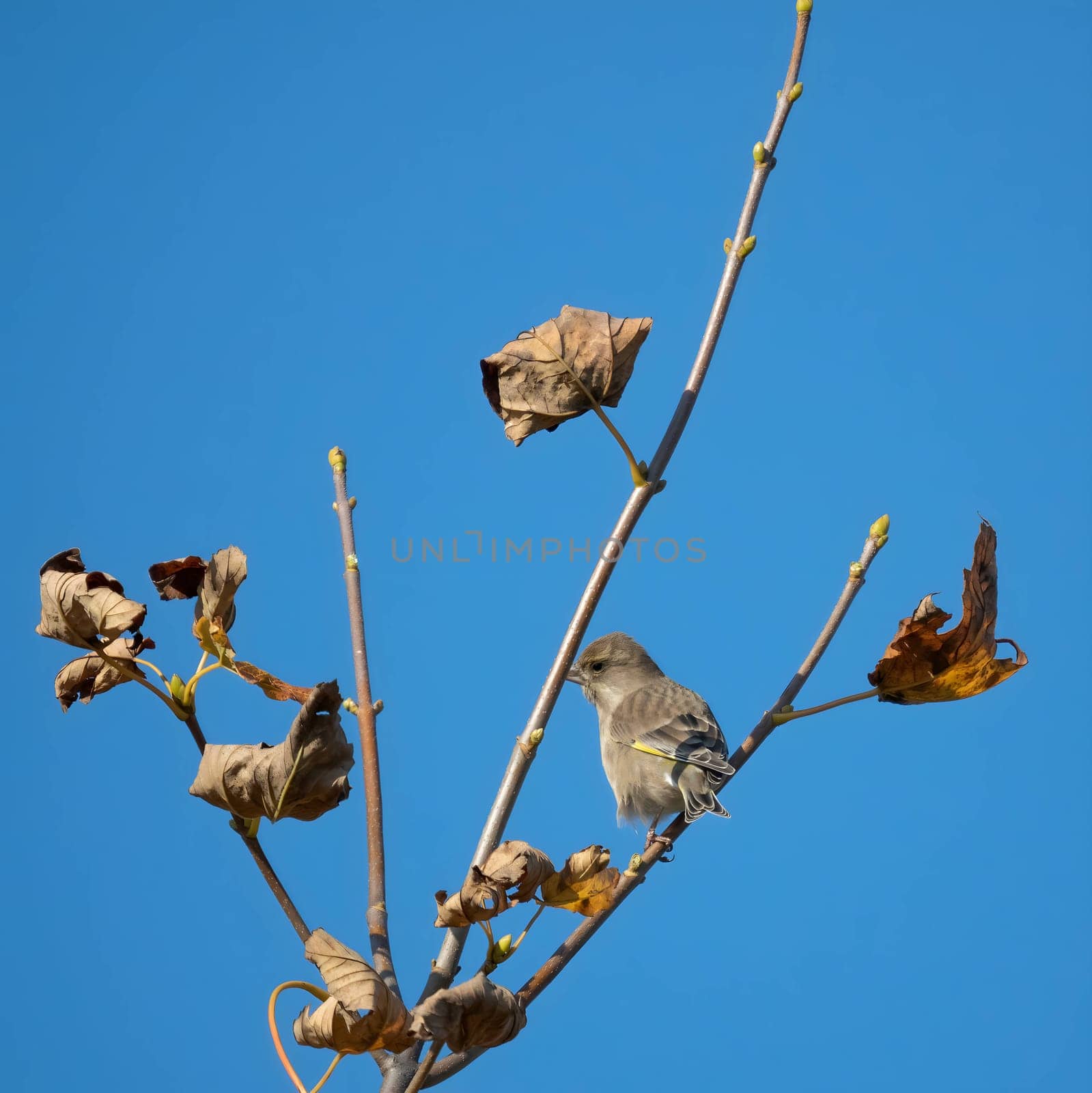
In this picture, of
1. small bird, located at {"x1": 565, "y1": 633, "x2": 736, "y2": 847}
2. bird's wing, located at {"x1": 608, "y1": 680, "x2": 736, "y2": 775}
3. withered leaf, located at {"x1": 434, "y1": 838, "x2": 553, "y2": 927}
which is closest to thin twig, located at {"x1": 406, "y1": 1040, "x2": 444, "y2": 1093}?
withered leaf, located at {"x1": 434, "y1": 838, "x2": 553, "y2": 927}

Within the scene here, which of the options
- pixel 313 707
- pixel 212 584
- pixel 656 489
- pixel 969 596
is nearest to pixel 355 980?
pixel 313 707

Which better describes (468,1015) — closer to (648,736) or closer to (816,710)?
(816,710)

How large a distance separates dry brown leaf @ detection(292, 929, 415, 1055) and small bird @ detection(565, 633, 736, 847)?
7.68 ft

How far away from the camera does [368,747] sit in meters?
2.02

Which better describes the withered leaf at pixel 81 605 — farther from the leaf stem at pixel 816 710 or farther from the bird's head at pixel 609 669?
the bird's head at pixel 609 669

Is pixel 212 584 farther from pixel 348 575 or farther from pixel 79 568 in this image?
pixel 348 575

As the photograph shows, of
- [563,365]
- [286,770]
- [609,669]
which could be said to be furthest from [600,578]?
[609,669]

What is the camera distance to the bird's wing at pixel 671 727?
4.09m

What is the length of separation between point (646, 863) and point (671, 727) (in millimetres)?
2505

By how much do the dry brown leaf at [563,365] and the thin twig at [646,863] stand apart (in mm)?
561

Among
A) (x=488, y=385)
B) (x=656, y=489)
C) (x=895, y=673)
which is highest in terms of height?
(x=488, y=385)

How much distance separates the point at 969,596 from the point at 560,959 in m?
0.84

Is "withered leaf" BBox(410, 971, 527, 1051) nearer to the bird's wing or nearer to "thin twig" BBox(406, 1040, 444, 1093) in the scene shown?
"thin twig" BBox(406, 1040, 444, 1093)

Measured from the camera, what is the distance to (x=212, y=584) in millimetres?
1770
